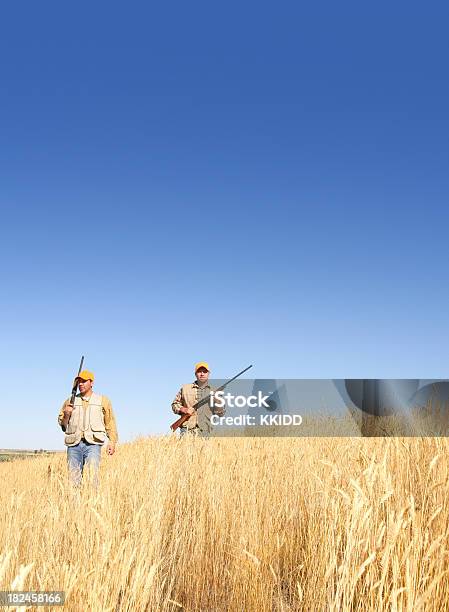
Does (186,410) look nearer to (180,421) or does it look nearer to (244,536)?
(180,421)

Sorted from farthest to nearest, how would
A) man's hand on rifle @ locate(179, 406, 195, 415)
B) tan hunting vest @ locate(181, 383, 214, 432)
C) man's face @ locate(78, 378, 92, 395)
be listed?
tan hunting vest @ locate(181, 383, 214, 432) → man's hand on rifle @ locate(179, 406, 195, 415) → man's face @ locate(78, 378, 92, 395)

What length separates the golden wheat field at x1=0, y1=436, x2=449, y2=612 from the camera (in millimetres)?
2051

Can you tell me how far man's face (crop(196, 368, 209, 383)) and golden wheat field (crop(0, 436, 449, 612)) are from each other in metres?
2.85

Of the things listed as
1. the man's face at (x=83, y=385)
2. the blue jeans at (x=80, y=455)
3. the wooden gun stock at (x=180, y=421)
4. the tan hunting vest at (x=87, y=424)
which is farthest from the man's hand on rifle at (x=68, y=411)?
the wooden gun stock at (x=180, y=421)

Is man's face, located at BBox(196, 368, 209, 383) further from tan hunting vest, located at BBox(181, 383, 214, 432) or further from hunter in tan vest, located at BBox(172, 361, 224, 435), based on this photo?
tan hunting vest, located at BBox(181, 383, 214, 432)

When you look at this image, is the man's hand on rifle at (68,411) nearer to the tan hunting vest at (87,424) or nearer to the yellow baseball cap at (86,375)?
the tan hunting vest at (87,424)

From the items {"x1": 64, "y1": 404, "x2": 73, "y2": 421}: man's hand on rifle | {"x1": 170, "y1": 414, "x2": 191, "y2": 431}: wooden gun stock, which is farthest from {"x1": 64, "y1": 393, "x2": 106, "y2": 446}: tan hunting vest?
{"x1": 170, "y1": 414, "x2": 191, "y2": 431}: wooden gun stock

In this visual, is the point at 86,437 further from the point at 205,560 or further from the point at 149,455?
the point at 205,560

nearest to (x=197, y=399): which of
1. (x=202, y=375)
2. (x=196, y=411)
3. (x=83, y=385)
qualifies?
(x=196, y=411)

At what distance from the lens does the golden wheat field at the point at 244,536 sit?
6.73ft

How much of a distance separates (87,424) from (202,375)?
2.20 meters

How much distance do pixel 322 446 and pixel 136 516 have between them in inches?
157

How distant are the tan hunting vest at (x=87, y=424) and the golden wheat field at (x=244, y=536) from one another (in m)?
1.67

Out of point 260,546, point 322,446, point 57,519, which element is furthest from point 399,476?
point 322,446
